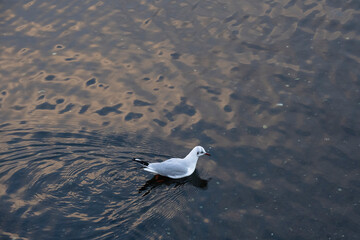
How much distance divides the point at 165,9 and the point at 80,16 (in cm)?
341

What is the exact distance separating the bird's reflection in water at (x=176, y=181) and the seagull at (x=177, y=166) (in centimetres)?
18

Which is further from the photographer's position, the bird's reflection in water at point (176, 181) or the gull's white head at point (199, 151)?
the gull's white head at point (199, 151)

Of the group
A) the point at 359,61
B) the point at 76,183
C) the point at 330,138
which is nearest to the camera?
the point at 76,183

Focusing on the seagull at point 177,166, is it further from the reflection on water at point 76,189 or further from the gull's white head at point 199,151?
the reflection on water at point 76,189

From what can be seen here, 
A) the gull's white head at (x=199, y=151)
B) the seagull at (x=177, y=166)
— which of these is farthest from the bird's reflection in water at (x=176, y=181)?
the gull's white head at (x=199, y=151)

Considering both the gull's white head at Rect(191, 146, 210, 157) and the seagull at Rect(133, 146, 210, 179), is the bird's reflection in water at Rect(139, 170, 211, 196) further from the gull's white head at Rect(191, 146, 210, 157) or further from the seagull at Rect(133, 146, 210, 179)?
the gull's white head at Rect(191, 146, 210, 157)

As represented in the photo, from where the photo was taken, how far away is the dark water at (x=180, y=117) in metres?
11.5

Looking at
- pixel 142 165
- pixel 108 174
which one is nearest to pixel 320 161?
pixel 142 165

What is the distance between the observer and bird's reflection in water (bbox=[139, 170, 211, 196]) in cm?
1245

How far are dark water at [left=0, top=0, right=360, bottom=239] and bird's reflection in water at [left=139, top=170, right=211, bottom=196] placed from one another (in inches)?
1.7

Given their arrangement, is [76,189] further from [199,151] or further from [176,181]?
[199,151]

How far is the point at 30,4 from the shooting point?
2027cm

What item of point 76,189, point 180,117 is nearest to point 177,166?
point 180,117

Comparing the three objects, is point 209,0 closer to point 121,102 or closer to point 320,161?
point 121,102
